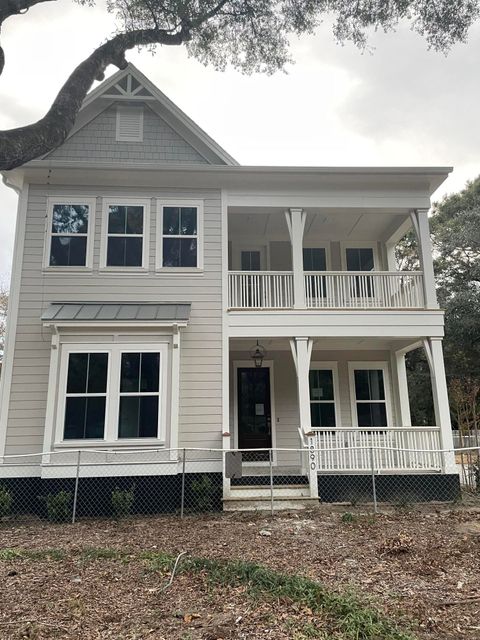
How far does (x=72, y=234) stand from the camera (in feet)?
30.5

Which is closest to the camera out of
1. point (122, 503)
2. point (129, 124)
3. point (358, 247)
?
point (122, 503)

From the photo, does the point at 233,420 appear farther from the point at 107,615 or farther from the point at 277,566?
the point at 107,615

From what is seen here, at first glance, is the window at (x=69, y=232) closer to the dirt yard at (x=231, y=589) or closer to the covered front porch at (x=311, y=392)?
the covered front porch at (x=311, y=392)

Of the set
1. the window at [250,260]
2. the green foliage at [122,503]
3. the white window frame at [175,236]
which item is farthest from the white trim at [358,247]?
the green foliage at [122,503]

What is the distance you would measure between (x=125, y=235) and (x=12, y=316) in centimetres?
283

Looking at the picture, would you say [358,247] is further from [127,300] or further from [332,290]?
→ [127,300]

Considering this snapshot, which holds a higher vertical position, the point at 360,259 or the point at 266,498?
the point at 360,259

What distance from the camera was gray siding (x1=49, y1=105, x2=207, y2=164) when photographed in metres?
9.93

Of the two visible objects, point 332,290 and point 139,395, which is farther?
point 332,290

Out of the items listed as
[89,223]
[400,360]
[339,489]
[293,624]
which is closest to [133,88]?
[89,223]

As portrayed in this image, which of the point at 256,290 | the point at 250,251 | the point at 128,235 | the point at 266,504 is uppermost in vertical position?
the point at 250,251

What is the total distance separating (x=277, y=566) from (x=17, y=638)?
2.63 metres

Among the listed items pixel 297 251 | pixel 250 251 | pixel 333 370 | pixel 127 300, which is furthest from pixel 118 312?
pixel 333 370

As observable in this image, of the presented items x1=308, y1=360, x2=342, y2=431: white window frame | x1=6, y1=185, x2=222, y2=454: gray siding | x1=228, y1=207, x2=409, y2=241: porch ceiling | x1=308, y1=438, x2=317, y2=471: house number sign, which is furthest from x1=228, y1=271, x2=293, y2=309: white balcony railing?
x1=308, y1=438, x2=317, y2=471: house number sign
